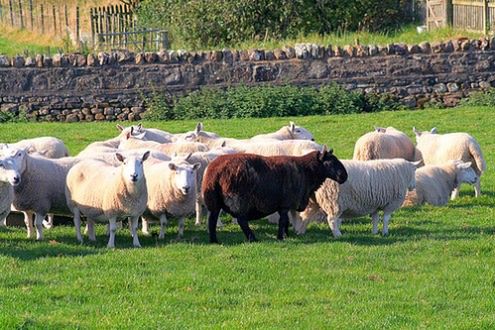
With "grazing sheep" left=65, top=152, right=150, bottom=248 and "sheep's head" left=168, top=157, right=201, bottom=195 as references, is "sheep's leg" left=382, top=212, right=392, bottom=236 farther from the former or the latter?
"grazing sheep" left=65, top=152, right=150, bottom=248

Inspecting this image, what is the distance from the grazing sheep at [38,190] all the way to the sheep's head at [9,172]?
49cm

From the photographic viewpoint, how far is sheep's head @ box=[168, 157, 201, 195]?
47.1 feet

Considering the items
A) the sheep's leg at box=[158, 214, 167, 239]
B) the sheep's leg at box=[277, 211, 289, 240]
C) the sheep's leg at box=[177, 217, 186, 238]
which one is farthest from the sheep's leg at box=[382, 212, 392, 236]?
the sheep's leg at box=[158, 214, 167, 239]

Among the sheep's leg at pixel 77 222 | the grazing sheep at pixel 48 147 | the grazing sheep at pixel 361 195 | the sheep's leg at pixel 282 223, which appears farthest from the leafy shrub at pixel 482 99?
the sheep's leg at pixel 77 222

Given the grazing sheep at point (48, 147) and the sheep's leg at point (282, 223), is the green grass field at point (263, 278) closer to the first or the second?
the sheep's leg at point (282, 223)

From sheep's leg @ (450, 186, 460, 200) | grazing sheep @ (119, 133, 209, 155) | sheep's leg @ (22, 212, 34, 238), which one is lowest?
sheep's leg @ (450, 186, 460, 200)

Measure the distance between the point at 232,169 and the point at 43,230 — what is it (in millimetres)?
2883

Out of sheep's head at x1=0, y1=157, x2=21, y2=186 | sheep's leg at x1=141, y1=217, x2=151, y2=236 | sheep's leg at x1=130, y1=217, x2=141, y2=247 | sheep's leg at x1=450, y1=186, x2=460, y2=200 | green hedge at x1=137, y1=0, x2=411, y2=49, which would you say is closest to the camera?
sheep's head at x1=0, y1=157, x2=21, y2=186

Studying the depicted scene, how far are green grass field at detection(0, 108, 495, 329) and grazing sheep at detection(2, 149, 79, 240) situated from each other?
1.03 feet

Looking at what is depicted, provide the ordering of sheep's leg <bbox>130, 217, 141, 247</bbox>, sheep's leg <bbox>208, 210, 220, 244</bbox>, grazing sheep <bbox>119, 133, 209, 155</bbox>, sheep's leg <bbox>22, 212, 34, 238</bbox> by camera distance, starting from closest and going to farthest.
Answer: sheep's leg <bbox>130, 217, 141, 247</bbox>
sheep's leg <bbox>208, 210, 220, 244</bbox>
sheep's leg <bbox>22, 212, 34, 238</bbox>
grazing sheep <bbox>119, 133, 209, 155</bbox>

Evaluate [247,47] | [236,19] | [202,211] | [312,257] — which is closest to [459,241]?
[312,257]

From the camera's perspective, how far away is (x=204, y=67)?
2900 centimetres

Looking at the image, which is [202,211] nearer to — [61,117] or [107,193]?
[107,193]

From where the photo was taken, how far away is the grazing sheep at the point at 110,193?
46.1 ft
